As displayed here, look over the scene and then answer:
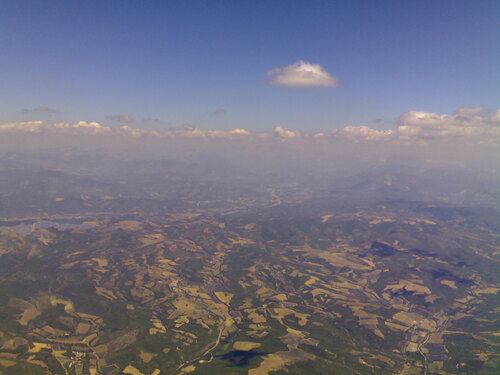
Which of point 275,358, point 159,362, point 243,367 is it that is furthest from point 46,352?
point 275,358

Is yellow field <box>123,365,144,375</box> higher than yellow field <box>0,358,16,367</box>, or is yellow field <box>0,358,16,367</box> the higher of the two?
yellow field <box>0,358,16,367</box>

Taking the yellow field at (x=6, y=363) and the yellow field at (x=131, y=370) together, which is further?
the yellow field at (x=131, y=370)

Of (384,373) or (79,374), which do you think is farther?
(384,373)

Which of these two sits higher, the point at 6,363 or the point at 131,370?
the point at 6,363

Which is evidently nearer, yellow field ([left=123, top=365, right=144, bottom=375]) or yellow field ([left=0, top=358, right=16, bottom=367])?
yellow field ([left=0, top=358, right=16, bottom=367])

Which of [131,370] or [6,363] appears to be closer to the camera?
[6,363]

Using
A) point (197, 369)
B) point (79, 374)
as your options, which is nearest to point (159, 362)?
point (197, 369)

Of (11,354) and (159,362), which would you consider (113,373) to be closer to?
(159,362)

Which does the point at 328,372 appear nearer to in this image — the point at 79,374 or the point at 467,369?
the point at 467,369

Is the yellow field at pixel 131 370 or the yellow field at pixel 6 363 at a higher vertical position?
the yellow field at pixel 6 363
